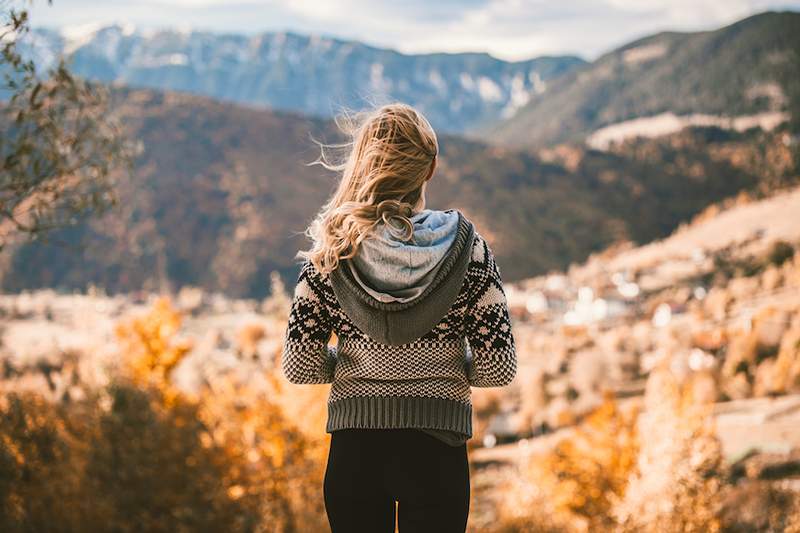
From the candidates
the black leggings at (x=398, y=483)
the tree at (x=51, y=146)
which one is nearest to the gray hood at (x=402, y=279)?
the black leggings at (x=398, y=483)

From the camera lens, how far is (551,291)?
7269 centimetres

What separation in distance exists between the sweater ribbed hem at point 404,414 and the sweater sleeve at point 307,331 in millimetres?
187

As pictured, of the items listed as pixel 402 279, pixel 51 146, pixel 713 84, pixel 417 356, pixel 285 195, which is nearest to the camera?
pixel 402 279

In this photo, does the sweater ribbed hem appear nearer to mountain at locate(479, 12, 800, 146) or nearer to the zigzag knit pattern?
the zigzag knit pattern

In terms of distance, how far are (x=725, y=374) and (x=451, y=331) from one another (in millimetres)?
35865

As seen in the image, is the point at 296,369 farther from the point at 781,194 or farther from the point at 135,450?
the point at 781,194

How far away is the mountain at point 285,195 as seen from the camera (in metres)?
86.5

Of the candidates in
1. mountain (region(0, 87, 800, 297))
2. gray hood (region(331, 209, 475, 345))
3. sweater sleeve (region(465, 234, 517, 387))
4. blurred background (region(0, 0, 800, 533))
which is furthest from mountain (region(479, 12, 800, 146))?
gray hood (region(331, 209, 475, 345))

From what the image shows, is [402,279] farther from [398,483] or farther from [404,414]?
[398,483]

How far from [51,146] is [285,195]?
94.2m

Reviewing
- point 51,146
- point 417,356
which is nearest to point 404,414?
point 417,356

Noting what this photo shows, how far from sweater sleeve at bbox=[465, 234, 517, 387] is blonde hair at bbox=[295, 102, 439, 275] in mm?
245

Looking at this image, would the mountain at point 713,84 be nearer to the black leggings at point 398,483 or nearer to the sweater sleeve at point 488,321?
the sweater sleeve at point 488,321

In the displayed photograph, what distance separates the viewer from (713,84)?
152 meters
